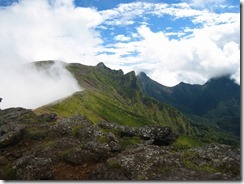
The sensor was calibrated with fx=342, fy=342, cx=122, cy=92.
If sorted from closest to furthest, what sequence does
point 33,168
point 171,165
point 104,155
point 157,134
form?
point 171,165, point 33,168, point 104,155, point 157,134

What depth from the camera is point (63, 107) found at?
18762 centimetres

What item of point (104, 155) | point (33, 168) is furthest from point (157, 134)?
point (33, 168)

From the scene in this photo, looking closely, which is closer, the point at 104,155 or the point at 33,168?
→ the point at 33,168

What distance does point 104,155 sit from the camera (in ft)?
94.9

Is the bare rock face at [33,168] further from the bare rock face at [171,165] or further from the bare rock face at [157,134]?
the bare rock face at [157,134]

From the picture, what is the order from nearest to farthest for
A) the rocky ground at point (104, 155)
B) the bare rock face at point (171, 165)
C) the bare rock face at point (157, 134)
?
the bare rock face at point (171, 165), the rocky ground at point (104, 155), the bare rock face at point (157, 134)

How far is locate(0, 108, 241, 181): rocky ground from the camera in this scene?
85.4ft

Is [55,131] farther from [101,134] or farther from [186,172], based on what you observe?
[186,172]

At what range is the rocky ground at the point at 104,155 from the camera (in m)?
26.0

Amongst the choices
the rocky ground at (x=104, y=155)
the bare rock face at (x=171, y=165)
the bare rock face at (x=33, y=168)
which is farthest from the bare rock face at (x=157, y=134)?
the bare rock face at (x=33, y=168)

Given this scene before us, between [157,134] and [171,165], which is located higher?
[157,134]

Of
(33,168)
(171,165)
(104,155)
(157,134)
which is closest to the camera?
(171,165)

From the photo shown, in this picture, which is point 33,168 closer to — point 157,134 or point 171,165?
point 171,165

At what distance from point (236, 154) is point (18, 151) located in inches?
762
